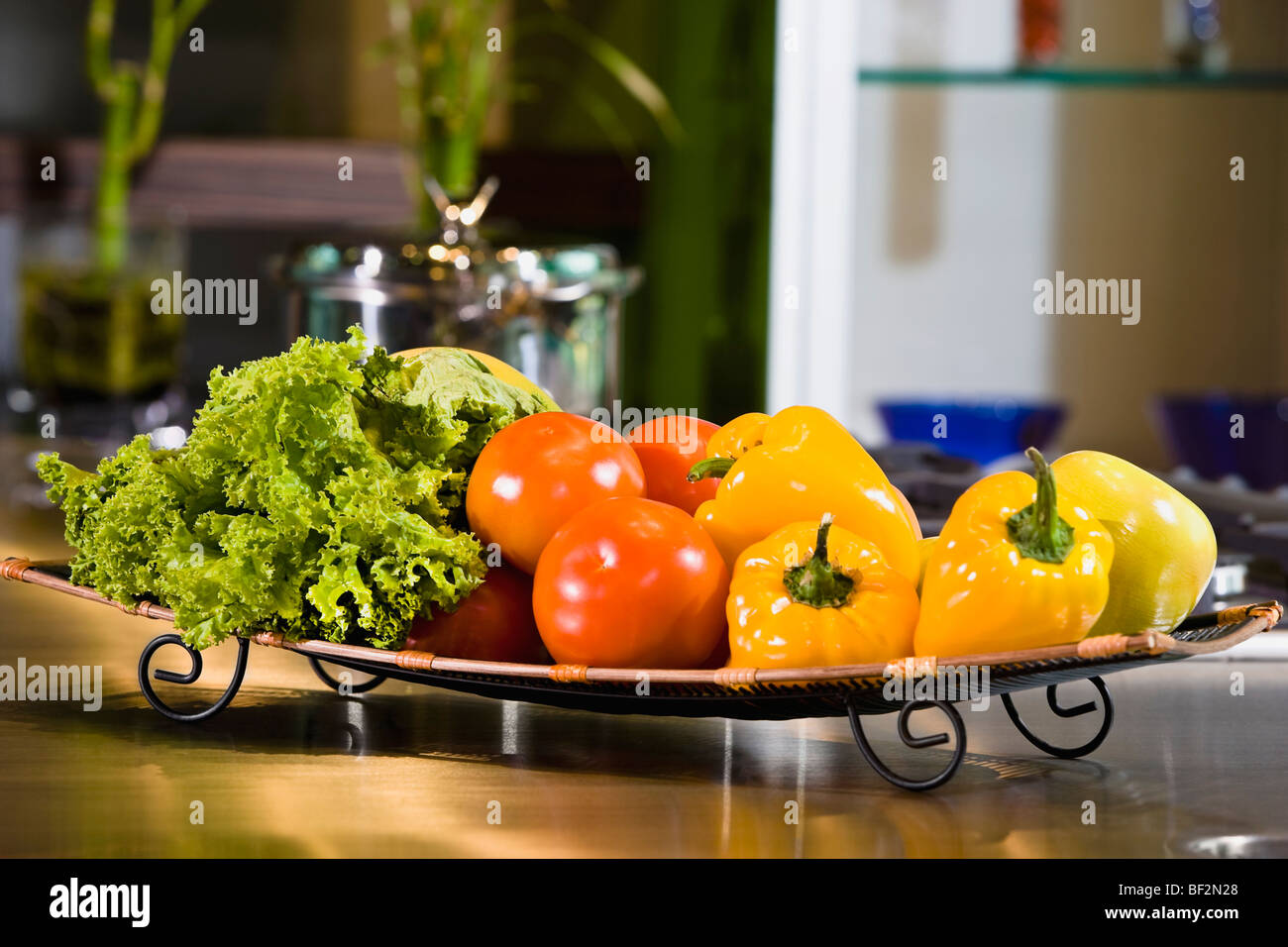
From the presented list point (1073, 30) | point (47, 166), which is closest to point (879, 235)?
point (1073, 30)

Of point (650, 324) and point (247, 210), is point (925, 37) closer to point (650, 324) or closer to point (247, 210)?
point (650, 324)

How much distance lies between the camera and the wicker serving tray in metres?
0.57

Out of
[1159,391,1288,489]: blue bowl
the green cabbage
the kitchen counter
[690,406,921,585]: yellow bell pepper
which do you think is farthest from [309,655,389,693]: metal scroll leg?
[1159,391,1288,489]: blue bowl

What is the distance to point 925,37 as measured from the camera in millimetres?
2287

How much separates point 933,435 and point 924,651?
48.7 inches

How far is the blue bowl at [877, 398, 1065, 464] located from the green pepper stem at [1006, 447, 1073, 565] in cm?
120

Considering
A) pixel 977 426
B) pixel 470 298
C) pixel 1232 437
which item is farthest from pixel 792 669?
pixel 1232 437

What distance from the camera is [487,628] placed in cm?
69

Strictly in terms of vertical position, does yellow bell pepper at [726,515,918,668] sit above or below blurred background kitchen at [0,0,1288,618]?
below

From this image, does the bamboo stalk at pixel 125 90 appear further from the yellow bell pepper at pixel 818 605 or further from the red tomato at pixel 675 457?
the yellow bell pepper at pixel 818 605

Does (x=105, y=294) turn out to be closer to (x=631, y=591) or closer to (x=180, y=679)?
(x=180, y=679)

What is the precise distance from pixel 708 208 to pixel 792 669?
71.3 inches

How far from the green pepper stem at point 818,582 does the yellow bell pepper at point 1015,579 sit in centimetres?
3

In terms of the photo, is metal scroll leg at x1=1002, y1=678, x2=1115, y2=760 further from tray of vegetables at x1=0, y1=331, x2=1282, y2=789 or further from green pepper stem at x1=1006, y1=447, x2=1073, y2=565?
green pepper stem at x1=1006, y1=447, x2=1073, y2=565
